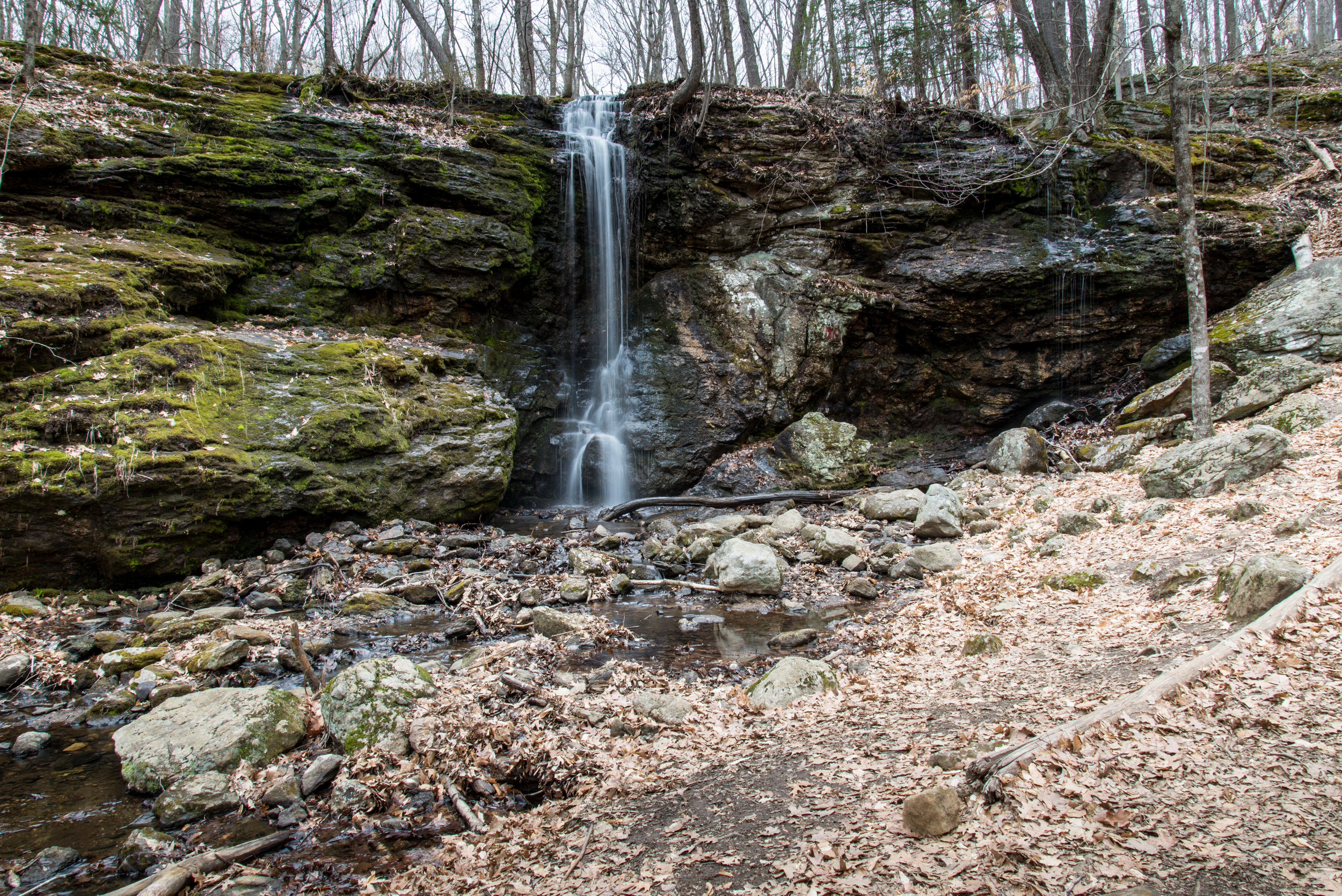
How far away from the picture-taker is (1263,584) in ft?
11.3

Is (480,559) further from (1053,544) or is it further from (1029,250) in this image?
(1029,250)

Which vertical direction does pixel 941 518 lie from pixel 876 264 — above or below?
below

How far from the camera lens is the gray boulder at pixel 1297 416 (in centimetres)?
684

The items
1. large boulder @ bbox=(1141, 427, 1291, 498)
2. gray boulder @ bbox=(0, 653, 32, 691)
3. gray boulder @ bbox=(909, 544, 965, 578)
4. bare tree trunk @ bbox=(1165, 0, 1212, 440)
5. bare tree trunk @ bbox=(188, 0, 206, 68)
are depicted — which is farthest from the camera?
bare tree trunk @ bbox=(188, 0, 206, 68)

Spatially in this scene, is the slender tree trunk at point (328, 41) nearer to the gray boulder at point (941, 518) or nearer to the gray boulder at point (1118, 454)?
the gray boulder at point (941, 518)

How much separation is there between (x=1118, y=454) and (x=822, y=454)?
198 inches

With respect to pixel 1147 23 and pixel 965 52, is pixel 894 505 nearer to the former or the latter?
pixel 965 52

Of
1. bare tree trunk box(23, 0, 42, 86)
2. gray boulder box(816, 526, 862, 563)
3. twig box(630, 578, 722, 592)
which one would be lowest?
twig box(630, 578, 722, 592)

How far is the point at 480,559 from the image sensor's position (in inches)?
319

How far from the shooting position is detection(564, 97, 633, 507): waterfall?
13.2 m

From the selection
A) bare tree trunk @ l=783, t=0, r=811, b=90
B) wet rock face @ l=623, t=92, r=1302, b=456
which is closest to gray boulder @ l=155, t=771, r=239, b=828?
wet rock face @ l=623, t=92, r=1302, b=456

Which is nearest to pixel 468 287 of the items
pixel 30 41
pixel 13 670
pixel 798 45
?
pixel 30 41

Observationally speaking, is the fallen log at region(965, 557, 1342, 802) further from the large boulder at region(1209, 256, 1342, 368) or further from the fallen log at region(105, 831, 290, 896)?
the large boulder at region(1209, 256, 1342, 368)

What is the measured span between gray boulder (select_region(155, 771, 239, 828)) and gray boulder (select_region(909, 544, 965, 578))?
21.8 ft
